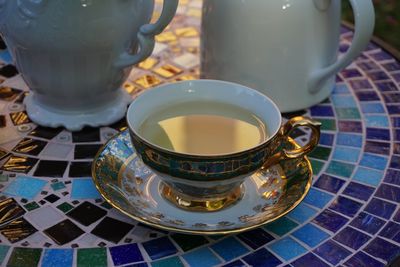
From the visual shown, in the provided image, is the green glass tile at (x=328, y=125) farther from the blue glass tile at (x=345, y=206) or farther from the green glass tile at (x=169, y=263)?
the green glass tile at (x=169, y=263)

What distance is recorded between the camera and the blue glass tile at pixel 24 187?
1.73 feet

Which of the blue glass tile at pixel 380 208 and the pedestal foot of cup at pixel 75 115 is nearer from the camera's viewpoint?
the blue glass tile at pixel 380 208

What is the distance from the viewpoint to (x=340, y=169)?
1.91 ft

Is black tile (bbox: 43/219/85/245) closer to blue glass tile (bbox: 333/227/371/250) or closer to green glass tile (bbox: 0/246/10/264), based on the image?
green glass tile (bbox: 0/246/10/264)

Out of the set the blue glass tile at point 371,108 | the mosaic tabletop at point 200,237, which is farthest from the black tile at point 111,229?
the blue glass tile at point 371,108

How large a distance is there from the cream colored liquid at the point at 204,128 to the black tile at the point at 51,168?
10 centimetres

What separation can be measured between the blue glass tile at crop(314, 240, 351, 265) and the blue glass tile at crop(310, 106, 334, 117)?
0.22m

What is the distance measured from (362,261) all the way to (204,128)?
170 mm

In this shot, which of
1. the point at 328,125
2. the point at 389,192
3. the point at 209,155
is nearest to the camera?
the point at 209,155

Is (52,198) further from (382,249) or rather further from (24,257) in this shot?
(382,249)

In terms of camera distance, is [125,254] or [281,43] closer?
[125,254]

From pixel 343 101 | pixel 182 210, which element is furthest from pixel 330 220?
pixel 343 101

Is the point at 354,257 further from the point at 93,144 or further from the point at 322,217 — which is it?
the point at 93,144

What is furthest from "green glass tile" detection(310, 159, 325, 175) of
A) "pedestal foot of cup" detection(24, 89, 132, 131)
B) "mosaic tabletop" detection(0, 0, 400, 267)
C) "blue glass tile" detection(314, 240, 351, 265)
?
"pedestal foot of cup" detection(24, 89, 132, 131)
